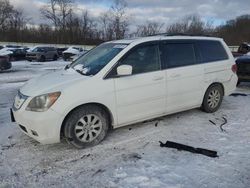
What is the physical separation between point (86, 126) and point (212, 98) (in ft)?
10.7

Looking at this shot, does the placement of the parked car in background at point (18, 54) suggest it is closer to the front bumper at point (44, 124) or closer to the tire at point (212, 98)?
the tire at point (212, 98)

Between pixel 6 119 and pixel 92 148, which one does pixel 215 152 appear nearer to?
pixel 92 148

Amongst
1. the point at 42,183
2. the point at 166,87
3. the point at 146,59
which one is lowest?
the point at 42,183

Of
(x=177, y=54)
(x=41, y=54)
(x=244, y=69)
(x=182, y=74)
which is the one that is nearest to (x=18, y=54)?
(x=41, y=54)

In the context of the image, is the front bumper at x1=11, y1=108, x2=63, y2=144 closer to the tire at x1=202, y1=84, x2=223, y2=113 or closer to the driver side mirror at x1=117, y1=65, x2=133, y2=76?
the driver side mirror at x1=117, y1=65, x2=133, y2=76

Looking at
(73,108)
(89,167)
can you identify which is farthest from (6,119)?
(89,167)

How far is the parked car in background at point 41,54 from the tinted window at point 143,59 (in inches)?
1113

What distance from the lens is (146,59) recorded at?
579cm

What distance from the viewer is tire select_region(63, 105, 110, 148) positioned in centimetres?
495

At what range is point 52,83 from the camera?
5125 millimetres

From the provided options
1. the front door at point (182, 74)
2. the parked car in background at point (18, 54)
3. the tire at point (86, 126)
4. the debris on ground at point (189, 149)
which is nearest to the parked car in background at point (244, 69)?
the front door at point (182, 74)

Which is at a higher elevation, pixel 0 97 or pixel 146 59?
pixel 146 59

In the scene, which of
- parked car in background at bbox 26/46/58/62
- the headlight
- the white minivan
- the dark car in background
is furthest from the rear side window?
parked car in background at bbox 26/46/58/62

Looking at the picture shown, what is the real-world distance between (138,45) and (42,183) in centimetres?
296
